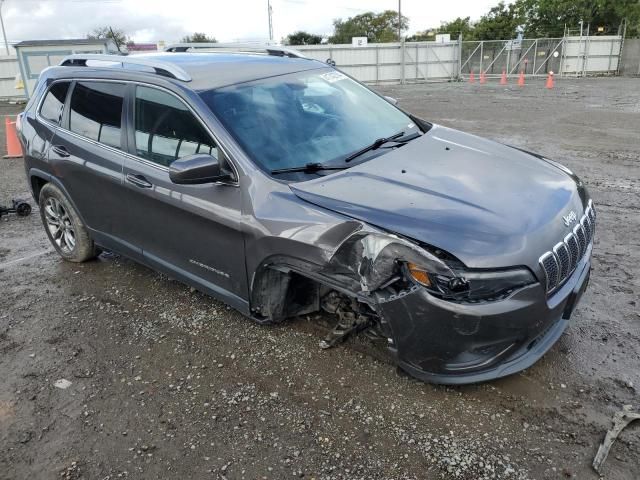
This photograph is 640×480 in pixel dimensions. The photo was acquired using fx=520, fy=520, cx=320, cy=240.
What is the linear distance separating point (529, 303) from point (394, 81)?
2836 centimetres

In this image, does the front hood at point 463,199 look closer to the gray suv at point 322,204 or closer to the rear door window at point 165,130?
the gray suv at point 322,204

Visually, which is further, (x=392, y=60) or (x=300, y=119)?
(x=392, y=60)

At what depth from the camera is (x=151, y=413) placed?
9.64 ft

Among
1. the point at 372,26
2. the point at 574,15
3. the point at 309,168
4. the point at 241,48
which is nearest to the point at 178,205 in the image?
the point at 309,168

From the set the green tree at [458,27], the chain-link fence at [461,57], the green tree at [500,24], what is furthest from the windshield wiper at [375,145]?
the green tree at [458,27]

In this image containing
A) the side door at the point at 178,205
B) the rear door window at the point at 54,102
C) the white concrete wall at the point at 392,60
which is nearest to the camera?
the side door at the point at 178,205

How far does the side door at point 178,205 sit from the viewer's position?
3312 mm

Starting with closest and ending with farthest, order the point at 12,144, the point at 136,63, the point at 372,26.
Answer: the point at 136,63 → the point at 12,144 → the point at 372,26

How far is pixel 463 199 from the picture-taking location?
285cm

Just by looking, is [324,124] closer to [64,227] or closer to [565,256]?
[565,256]

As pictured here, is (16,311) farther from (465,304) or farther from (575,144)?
(575,144)

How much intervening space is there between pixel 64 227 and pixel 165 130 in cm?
198

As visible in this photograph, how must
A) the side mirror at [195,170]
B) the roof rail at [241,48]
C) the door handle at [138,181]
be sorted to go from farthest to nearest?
the roof rail at [241,48] < the door handle at [138,181] < the side mirror at [195,170]

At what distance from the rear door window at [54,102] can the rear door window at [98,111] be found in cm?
17
